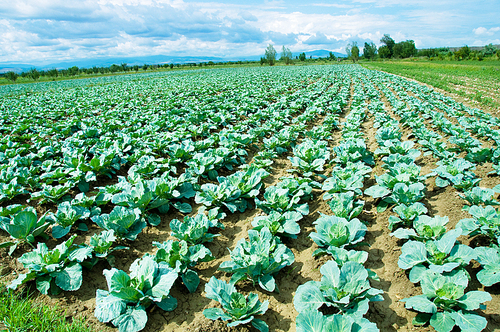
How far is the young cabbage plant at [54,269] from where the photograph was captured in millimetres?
2711

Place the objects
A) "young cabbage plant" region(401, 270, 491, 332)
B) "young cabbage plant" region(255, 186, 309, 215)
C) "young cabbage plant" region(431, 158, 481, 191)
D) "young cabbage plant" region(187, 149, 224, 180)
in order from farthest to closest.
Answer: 1. "young cabbage plant" region(187, 149, 224, 180)
2. "young cabbage plant" region(431, 158, 481, 191)
3. "young cabbage plant" region(255, 186, 309, 215)
4. "young cabbage plant" region(401, 270, 491, 332)

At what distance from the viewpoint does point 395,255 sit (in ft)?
10.3

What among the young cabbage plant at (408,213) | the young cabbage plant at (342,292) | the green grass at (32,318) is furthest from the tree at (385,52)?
the green grass at (32,318)

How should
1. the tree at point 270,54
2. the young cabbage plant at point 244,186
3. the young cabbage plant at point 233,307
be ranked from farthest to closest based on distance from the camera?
1. the tree at point 270,54
2. the young cabbage plant at point 244,186
3. the young cabbage plant at point 233,307

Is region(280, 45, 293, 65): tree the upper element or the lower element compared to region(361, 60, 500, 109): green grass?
upper

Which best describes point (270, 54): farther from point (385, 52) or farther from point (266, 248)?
point (266, 248)

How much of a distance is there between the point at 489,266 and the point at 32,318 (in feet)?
14.4

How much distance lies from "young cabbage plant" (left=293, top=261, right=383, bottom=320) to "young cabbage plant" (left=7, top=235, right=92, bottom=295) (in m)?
2.44

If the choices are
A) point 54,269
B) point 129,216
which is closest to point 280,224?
point 129,216

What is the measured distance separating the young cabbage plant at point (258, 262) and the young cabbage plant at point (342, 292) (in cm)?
38

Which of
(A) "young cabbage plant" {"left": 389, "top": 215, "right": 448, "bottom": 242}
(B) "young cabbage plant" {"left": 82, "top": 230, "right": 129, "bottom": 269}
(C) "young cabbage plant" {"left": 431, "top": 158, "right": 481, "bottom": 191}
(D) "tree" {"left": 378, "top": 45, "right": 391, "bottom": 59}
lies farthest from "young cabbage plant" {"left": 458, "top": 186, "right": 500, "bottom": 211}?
(D) "tree" {"left": 378, "top": 45, "right": 391, "bottom": 59}

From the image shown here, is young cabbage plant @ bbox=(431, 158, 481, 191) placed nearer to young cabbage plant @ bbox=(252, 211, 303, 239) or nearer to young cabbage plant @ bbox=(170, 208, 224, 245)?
young cabbage plant @ bbox=(252, 211, 303, 239)

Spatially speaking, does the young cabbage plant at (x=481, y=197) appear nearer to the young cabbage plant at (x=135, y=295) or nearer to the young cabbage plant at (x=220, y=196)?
the young cabbage plant at (x=220, y=196)

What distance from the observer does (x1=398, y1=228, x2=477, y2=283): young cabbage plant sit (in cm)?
248
